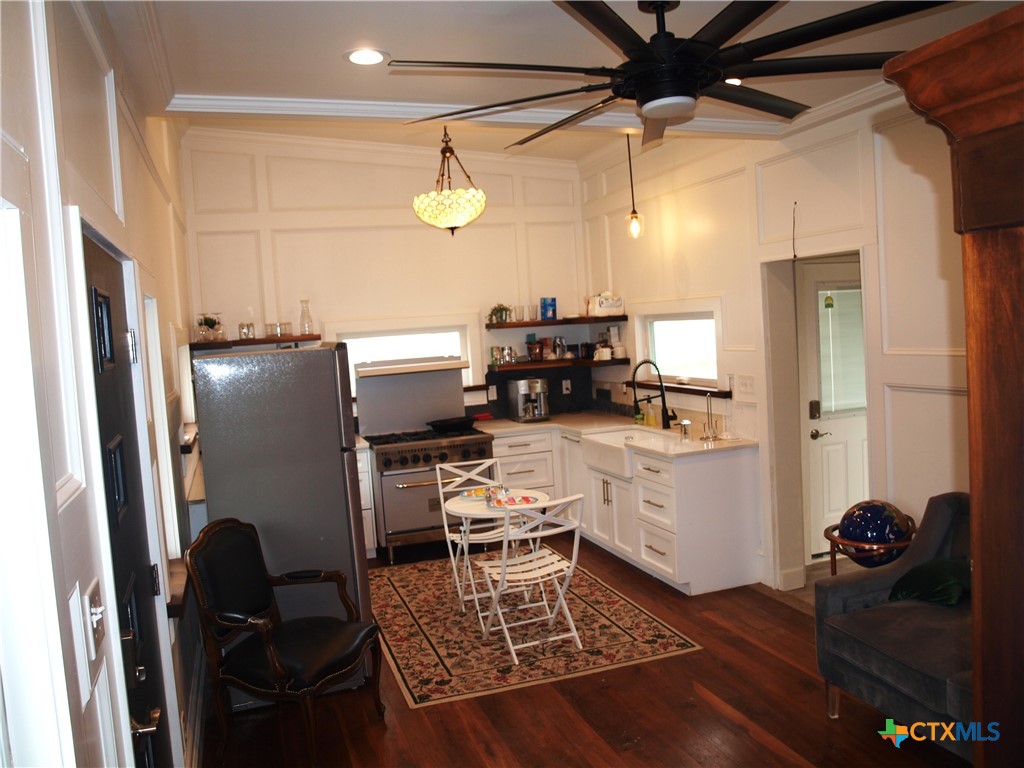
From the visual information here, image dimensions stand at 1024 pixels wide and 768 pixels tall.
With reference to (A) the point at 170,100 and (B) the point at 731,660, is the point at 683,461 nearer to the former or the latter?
(B) the point at 731,660

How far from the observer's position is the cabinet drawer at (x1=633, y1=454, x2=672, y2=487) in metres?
4.97

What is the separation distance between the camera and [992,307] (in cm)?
106

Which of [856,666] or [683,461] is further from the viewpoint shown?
[683,461]

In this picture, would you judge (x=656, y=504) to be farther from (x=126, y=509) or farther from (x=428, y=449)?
(x=126, y=509)

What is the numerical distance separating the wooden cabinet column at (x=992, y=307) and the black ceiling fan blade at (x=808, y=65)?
1.36 metres

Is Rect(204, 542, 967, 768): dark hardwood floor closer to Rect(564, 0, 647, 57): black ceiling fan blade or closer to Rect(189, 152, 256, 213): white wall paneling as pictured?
Rect(564, 0, 647, 57): black ceiling fan blade

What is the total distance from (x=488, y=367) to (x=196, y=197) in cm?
271

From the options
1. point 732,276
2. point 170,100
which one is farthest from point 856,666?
point 170,100

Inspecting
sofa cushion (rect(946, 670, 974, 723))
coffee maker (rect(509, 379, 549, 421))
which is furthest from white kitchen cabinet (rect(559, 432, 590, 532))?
sofa cushion (rect(946, 670, 974, 723))

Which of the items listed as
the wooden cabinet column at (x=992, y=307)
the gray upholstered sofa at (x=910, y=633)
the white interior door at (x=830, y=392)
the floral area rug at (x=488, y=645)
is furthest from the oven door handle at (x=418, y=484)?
the wooden cabinet column at (x=992, y=307)

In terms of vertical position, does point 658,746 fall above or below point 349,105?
below

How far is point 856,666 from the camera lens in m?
3.21

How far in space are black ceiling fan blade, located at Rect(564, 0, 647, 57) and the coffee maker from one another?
4.64 m

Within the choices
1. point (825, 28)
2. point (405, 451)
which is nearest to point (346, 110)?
point (825, 28)
